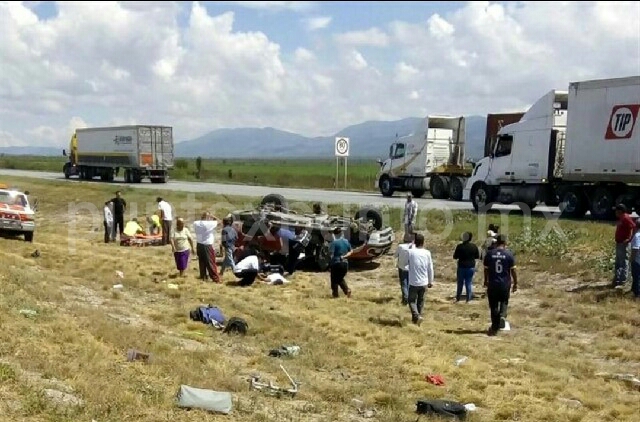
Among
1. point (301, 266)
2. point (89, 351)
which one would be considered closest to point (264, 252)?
point (301, 266)

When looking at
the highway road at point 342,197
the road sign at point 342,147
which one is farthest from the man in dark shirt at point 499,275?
the road sign at point 342,147

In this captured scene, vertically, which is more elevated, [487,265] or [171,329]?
[487,265]

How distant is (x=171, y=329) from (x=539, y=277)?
9654mm

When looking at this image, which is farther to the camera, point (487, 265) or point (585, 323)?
point (585, 323)

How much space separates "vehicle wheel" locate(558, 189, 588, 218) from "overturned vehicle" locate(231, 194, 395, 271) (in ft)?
24.3

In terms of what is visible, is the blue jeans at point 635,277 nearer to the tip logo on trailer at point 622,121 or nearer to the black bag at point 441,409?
the black bag at point 441,409

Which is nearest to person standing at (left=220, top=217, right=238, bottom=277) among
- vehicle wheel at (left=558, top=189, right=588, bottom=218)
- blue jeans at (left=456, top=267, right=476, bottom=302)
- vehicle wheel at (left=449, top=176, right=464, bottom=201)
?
blue jeans at (left=456, top=267, right=476, bottom=302)

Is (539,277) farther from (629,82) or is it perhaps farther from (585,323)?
(629,82)

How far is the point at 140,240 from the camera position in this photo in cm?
2433

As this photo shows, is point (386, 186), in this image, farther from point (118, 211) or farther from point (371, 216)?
point (118, 211)

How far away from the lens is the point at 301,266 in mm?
20828

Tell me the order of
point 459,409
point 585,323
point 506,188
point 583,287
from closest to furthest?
point 459,409
point 585,323
point 583,287
point 506,188

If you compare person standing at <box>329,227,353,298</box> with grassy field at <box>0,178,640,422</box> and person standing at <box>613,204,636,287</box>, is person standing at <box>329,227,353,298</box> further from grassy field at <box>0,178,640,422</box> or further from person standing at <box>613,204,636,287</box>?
person standing at <box>613,204,636,287</box>

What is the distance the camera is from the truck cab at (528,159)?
25.6m
